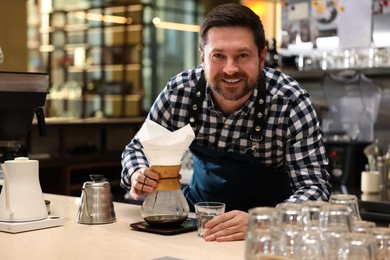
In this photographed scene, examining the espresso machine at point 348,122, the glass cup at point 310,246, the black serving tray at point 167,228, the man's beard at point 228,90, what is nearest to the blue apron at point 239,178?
the man's beard at point 228,90

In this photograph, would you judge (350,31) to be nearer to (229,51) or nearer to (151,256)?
(229,51)

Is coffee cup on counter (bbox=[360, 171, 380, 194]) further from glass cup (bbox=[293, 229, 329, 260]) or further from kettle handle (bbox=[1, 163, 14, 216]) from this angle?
glass cup (bbox=[293, 229, 329, 260])

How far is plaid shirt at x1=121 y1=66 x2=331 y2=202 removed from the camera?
100 inches

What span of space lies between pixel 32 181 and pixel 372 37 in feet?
10.6

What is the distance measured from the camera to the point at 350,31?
16.0 feet

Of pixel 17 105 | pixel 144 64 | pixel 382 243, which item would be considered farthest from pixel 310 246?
pixel 144 64

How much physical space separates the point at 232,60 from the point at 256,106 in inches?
11.5

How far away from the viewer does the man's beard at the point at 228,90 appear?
8.34 ft

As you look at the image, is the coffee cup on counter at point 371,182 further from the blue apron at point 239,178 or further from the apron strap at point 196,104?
the apron strap at point 196,104

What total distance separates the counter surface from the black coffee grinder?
42cm

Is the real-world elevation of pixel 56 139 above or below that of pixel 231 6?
below

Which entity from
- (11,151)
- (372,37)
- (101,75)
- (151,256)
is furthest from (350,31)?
(101,75)

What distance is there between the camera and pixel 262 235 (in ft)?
4.18

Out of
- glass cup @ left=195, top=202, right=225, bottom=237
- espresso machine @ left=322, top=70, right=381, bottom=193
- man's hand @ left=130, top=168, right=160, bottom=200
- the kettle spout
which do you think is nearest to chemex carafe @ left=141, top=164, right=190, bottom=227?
man's hand @ left=130, top=168, right=160, bottom=200
